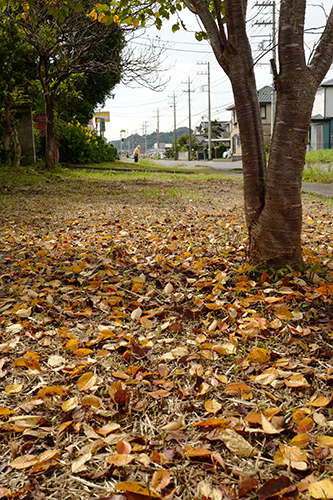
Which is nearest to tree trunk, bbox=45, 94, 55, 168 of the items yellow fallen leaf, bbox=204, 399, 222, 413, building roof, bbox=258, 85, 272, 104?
yellow fallen leaf, bbox=204, 399, 222, 413

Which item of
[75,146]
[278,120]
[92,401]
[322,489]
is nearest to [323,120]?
[75,146]

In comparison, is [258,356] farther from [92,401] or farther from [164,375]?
[92,401]

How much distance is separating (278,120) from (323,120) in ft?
136

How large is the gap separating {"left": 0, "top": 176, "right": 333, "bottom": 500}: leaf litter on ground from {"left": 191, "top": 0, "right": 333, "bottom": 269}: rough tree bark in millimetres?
279

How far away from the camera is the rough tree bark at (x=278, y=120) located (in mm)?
2393

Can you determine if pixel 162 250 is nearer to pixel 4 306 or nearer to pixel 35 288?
pixel 35 288

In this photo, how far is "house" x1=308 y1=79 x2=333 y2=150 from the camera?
39.3m

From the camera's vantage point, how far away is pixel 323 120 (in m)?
39.3

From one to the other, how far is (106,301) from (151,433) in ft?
3.79

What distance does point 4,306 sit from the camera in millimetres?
2453

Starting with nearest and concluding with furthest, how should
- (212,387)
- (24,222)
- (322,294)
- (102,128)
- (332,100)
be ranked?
(212,387)
(322,294)
(24,222)
(102,128)
(332,100)

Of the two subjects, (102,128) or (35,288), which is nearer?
(35,288)

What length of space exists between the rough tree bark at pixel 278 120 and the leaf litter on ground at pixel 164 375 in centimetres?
28

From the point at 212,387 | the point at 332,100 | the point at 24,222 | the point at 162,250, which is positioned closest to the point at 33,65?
the point at 24,222
